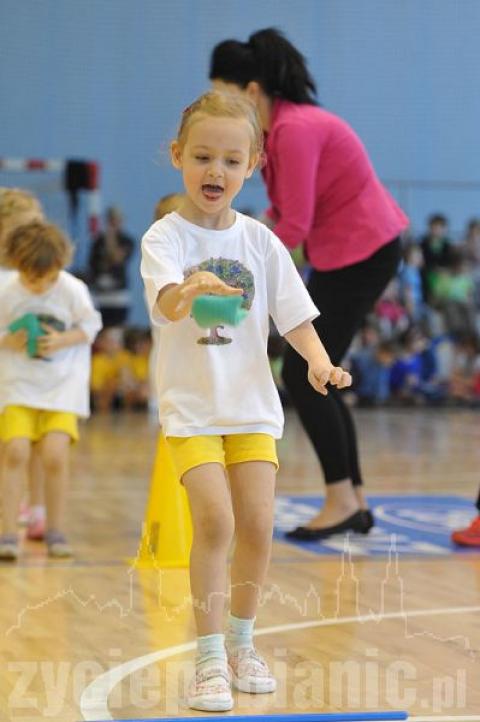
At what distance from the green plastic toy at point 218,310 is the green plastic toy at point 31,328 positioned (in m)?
2.25

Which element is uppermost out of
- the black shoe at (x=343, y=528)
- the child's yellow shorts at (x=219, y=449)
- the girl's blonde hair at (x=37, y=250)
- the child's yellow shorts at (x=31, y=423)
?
the child's yellow shorts at (x=219, y=449)

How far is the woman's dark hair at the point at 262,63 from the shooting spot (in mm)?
4691

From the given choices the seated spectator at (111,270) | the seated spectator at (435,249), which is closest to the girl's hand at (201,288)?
the seated spectator at (111,270)

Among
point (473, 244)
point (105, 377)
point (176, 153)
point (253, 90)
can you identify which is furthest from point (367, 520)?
point (473, 244)

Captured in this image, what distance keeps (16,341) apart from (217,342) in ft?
6.53

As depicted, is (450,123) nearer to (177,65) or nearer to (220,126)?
(177,65)

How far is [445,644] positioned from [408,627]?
0.72ft

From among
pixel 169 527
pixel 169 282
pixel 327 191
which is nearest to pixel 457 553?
pixel 169 527

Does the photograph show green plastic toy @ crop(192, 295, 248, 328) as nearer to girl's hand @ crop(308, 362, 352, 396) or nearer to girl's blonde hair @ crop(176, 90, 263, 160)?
girl's hand @ crop(308, 362, 352, 396)

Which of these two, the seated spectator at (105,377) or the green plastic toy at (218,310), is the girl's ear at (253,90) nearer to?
the green plastic toy at (218,310)

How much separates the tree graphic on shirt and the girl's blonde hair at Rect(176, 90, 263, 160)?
253mm

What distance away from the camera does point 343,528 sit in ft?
15.7

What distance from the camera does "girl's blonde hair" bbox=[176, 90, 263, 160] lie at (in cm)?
291

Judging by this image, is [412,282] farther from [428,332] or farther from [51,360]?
[51,360]
